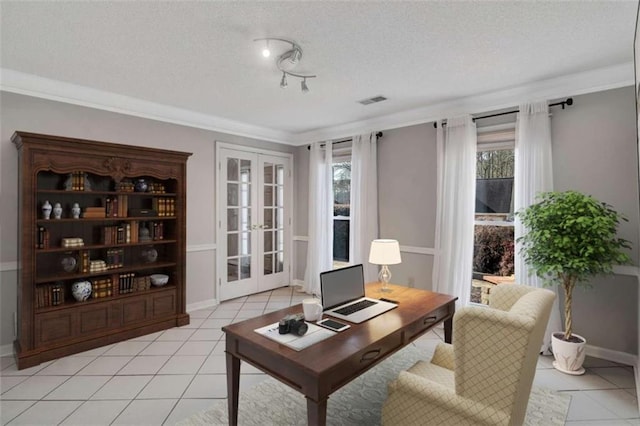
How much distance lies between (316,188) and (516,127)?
9.26 feet

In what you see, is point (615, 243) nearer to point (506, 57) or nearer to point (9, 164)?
point (506, 57)

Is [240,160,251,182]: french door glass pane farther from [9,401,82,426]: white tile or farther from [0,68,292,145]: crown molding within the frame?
[9,401,82,426]: white tile

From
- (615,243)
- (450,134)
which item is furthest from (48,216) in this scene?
(615,243)

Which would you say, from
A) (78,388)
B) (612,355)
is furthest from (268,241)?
(612,355)

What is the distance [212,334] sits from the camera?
11.8 ft

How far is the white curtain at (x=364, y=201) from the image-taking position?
451 cm

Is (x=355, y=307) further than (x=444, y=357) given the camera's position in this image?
Yes

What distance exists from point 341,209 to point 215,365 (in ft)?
9.81

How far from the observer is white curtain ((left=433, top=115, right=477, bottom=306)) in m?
3.64

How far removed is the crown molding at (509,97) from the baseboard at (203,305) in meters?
3.07

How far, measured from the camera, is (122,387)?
255 cm

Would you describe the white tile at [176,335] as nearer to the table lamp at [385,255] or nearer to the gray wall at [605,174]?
the table lamp at [385,255]

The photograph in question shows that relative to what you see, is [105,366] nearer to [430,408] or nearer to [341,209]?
[430,408]

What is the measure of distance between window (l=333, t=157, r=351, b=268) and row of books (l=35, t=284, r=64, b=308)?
136 inches
